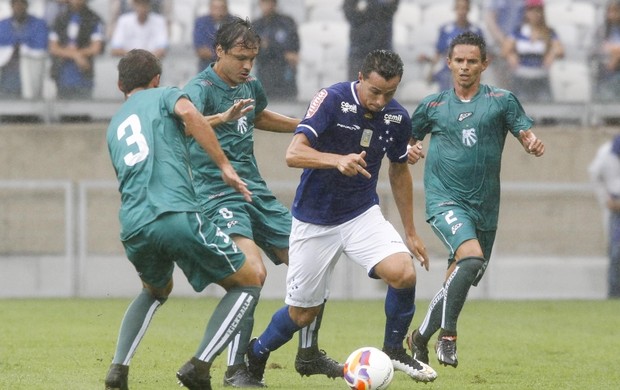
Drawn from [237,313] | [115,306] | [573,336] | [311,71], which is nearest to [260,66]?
[311,71]

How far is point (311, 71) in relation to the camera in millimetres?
17172

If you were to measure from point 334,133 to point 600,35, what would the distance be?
1023 cm

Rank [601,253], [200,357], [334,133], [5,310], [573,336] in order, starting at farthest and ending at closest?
[601,253], [5,310], [573,336], [334,133], [200,357]

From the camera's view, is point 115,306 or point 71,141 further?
point 71,141

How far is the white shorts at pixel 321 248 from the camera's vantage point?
8031mm

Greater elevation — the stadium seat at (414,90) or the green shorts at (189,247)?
the green shorts at (189,247)

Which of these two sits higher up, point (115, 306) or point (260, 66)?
point (260, 66)

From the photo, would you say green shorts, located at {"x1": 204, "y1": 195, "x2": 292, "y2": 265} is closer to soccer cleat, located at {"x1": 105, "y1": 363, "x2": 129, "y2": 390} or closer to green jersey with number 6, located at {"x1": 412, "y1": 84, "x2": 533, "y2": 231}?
green jersey with number 6, located at {"x1": 412, "y1": 84, "x2": 533, "y2": 231}

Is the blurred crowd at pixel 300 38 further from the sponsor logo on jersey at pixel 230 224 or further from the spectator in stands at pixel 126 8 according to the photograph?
the sponsor logo on jersey at pixel 230 224

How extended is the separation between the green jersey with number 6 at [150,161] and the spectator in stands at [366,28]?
9889 mm

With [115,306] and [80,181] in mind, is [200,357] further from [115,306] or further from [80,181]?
[80,181]

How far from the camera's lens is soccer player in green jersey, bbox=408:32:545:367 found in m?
8.90

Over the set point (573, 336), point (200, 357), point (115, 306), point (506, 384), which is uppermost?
point (200, 357)

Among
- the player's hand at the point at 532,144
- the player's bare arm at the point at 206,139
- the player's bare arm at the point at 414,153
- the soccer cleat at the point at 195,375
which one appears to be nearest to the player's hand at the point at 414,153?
the player's bare arm at the point at 414,153
